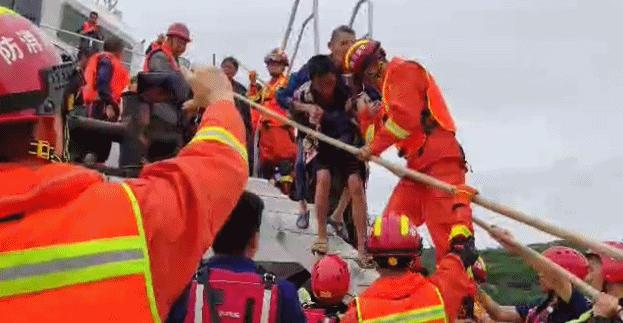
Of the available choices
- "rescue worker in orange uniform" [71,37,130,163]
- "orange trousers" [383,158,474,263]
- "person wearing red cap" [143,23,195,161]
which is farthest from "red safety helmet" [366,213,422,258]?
"rescue worker in orange uniform" [71,37,130,163]

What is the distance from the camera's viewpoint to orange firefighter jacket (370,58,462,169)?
21.1 feet

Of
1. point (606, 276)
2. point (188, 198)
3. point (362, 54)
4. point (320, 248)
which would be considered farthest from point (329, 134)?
point (188, 198)

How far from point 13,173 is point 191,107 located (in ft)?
1.95

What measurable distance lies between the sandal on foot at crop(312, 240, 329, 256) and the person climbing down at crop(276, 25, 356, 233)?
0.63m

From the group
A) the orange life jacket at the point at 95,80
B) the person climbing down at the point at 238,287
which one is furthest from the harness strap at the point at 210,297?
the orange life jacket at the point at 95,80

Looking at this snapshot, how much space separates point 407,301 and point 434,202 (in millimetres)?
2154

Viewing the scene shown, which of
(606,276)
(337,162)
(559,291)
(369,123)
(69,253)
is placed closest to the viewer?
(69,253)

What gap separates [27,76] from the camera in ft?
6.54

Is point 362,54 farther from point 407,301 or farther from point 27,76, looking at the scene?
point 27,76

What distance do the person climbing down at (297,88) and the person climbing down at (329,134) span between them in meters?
0.09

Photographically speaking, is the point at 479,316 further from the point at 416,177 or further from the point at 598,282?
the point at 598,282

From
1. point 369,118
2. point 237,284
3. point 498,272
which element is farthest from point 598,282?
point 498,272

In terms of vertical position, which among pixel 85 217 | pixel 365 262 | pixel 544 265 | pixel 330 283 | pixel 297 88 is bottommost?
pixel 365 262

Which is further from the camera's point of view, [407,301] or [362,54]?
[362,54]
